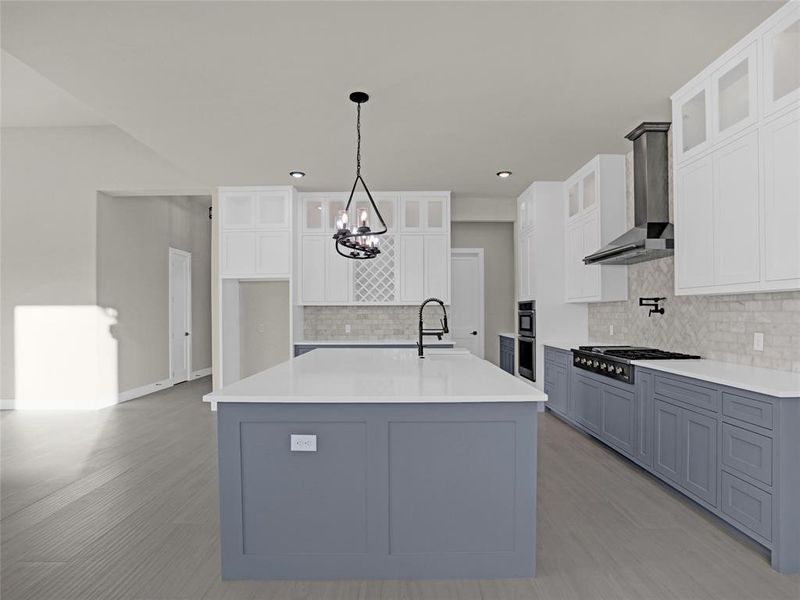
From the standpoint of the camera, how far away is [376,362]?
11.6 ft

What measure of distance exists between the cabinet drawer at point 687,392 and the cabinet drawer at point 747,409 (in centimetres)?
8

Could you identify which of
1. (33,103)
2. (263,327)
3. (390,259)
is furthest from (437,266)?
(33,103)

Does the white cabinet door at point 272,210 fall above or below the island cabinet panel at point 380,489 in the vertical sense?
above

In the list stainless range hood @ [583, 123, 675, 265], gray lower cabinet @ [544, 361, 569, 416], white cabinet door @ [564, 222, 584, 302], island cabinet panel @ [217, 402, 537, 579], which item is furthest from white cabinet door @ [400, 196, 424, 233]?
island cabinet panel @ [217, 402, 537, 579]

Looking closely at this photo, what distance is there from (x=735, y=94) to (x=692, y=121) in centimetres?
44

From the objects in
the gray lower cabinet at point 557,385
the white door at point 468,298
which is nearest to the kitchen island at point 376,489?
the gray lower cabinet at point 557,385

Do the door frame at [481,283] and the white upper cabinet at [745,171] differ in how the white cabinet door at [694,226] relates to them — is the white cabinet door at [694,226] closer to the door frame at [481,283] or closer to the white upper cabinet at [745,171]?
the white upper cabinet at [745,171]

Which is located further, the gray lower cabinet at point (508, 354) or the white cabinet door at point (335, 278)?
the gray lower cabinet at point (508, 354)

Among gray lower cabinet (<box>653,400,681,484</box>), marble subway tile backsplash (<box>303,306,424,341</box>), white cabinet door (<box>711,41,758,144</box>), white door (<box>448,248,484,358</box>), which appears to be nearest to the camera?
white cabinet door (<box>711,41,758,144</box>)

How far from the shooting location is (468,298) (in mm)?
7926

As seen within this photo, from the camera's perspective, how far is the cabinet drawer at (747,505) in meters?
2.47

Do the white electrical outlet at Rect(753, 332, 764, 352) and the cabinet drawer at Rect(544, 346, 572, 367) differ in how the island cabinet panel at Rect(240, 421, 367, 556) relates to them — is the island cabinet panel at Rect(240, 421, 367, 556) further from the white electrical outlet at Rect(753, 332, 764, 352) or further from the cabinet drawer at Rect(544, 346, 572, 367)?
the cabinet drawer at Rect(544, 346, 572, 367)

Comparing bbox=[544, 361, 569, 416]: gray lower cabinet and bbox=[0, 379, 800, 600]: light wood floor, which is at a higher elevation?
bbox=[544, 361, 569, 416]: gray lower cabinet

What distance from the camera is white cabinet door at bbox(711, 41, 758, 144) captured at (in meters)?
2.86
